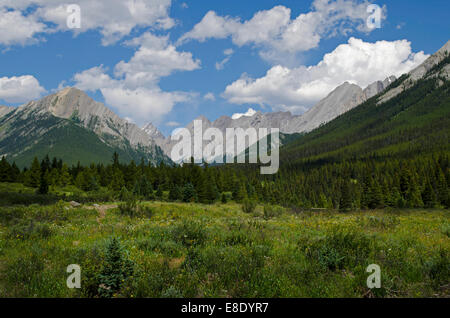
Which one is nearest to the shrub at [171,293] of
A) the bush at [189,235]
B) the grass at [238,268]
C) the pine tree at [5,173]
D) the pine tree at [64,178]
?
the grass at [238,268]

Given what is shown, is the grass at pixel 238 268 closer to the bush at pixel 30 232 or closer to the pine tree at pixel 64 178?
the bush at pixel 30 232

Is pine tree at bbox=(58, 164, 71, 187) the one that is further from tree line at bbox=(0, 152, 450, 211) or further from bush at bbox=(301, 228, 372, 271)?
bush at bbox=(301, 228, 372, 271)

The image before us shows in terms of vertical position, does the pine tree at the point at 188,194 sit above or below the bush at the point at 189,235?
below

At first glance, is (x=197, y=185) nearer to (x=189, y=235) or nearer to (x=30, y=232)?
(x=30, y=232)

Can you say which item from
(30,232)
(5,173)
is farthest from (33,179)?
(30,232)

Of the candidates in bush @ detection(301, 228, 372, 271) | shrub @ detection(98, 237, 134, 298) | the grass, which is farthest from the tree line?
bush @ detection(301, 228, 372, 271)

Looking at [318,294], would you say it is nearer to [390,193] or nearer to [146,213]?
[146,213]

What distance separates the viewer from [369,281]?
641 centimetres

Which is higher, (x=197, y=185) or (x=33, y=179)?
(x=33, y=179)

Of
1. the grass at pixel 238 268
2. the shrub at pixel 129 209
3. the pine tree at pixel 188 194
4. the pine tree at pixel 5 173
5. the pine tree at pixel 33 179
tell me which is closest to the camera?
the grass at pixel 238 268

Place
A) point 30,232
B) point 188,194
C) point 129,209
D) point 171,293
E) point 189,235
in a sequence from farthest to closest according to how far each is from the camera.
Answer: point 188,194
point 129,209
point 30,232
point 189,235
point 171,293
